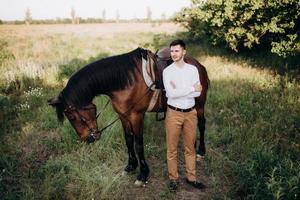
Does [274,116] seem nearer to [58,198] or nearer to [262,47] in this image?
[58,198]

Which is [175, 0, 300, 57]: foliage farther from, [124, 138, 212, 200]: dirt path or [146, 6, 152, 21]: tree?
[146, 6, 152, 21]: tree

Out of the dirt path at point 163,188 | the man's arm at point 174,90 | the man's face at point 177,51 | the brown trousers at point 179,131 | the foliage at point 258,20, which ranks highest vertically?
the foliage at point 258,20

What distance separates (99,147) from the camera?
5762mm

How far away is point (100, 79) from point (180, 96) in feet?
4.15

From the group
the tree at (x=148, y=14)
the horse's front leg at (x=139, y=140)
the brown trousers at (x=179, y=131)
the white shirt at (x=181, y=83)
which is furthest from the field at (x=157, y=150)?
the tree at (x=148, y=14)

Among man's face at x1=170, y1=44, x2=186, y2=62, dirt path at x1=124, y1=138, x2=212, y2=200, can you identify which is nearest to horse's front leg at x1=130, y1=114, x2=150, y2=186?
dirt path at x1=124, y1=138, x2=212, y2=200

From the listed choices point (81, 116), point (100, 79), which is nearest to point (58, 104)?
point (81, 116)

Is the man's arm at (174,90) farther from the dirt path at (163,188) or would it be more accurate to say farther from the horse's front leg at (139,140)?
the dirt path at (163,188)

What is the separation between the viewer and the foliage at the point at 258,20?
905 cm

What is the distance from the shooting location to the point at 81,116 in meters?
4.45

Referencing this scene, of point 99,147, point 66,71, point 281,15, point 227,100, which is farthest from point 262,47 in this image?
point 99,147

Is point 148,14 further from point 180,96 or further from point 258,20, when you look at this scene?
point 180,96

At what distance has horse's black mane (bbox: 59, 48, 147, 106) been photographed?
171 inches

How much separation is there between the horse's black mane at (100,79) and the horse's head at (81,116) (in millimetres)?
78
